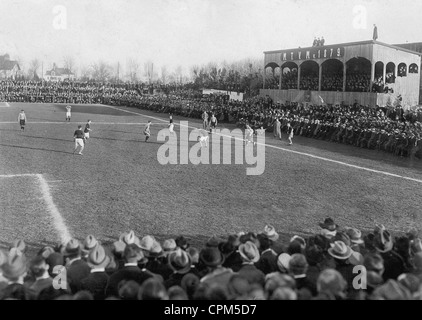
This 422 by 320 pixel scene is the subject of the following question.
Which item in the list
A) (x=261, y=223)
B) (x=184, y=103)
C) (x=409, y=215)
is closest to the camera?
(x=261, y=223)

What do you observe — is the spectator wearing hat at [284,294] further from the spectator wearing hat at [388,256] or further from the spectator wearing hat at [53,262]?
the spectator wearing hat at [53,262]

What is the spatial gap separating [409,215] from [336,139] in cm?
1378

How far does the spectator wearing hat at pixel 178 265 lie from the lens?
5.75m

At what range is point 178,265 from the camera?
18.9 ft

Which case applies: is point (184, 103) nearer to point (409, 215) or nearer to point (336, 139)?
point (336, 139)

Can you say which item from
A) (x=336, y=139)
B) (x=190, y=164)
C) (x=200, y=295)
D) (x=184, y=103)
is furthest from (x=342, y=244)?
(x=184, y=103)

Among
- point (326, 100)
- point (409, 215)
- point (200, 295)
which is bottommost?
point (409, 215)

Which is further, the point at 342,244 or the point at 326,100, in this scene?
the point at 326,100

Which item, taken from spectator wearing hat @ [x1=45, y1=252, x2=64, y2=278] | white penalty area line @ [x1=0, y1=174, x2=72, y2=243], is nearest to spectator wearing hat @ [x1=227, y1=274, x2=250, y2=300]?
spectator wearing hat @ [x1=45, y1=252, x2=64, y2=278]

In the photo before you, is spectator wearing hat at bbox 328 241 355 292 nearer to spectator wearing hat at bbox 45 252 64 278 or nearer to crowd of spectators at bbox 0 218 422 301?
crowd of spectators at bbox 0 218 422 301

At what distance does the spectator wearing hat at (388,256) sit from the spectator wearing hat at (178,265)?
2.58 meters

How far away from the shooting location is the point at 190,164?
17000 mm

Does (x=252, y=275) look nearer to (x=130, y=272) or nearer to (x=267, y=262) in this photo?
(x=267, y=262)

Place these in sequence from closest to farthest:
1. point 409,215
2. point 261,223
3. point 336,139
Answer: point 261,223, point 409,215, point 336,139
